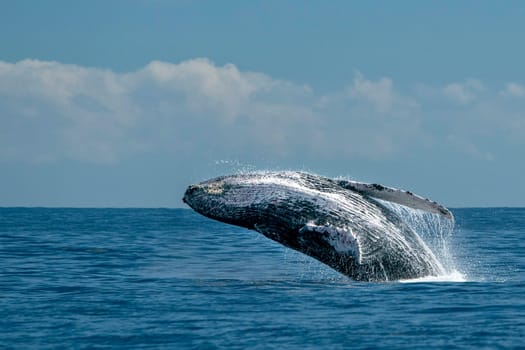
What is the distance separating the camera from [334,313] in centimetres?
Result: 1267

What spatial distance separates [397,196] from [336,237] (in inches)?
53.8

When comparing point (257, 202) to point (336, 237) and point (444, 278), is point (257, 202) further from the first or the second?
point (444, 278)

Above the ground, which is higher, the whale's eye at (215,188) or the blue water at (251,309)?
the whale's eye at (215,188)

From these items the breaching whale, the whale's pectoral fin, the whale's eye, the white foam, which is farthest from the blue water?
the whale's eye

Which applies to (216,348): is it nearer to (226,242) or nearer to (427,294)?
(427,294)

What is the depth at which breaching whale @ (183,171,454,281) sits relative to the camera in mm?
15516

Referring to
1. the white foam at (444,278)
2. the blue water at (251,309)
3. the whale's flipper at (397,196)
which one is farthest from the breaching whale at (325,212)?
the blue water at (251,309)

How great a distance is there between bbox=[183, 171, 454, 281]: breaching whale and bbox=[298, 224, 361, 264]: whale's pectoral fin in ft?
0.45

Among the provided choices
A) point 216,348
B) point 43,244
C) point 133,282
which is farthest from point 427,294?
point 43,244

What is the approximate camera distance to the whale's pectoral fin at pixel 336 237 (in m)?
14.8

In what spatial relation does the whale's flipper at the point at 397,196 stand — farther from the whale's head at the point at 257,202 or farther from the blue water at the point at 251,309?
the blue water at the point at 251,309

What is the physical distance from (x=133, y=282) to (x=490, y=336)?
8.51 metres

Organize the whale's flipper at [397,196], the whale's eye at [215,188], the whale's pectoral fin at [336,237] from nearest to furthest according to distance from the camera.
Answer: the whale's pectoral fin at [336,237], the whale's flipper at [397,196], the whale's eye at [215,188]

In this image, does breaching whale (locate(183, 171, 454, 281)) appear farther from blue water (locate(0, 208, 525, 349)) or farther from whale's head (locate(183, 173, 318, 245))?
blue water (locate(0, 208, 525, 349))
